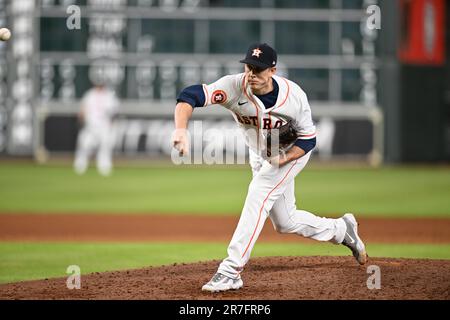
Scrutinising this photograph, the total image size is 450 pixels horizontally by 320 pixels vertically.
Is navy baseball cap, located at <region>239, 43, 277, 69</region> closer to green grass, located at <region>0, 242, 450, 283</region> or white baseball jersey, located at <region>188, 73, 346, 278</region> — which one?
white baseball jersey, located at <region>188, 73, 346, 278</region>

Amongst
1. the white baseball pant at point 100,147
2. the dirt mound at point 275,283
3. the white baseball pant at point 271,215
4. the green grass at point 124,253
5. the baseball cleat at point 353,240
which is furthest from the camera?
the white baseball pant at point 100,147

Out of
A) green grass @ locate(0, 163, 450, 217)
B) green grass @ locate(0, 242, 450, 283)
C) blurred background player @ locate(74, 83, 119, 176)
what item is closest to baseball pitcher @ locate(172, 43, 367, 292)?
green grass @ locate(0, 242, 450, 283)

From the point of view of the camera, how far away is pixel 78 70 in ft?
61.1

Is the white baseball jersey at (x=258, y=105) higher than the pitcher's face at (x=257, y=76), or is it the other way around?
the pitcher's face at (x=257, y=76)

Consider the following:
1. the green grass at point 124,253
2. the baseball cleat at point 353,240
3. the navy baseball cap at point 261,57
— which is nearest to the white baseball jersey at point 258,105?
the navy baseball cap at point 261,57

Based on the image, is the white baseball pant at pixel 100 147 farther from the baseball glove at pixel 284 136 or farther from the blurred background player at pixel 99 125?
the baseball glove at pixel 284 136

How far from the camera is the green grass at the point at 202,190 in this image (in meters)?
11.9

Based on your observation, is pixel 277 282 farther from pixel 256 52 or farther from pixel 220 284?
pixel 256 52

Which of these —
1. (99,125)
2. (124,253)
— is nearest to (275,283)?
(124,253)

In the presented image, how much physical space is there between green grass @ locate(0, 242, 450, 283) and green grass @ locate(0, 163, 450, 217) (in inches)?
102

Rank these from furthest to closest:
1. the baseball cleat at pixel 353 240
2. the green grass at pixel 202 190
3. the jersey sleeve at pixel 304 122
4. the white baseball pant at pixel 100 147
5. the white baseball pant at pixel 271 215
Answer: the white baseball pant at pixel 100 147, the green grass at pixel 202 190, the baseball cleat at pixel 353 240, the jersey sleeve at pixel 304 122, the white baseball pant at pixel 271 215

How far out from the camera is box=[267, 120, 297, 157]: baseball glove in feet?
18.3
